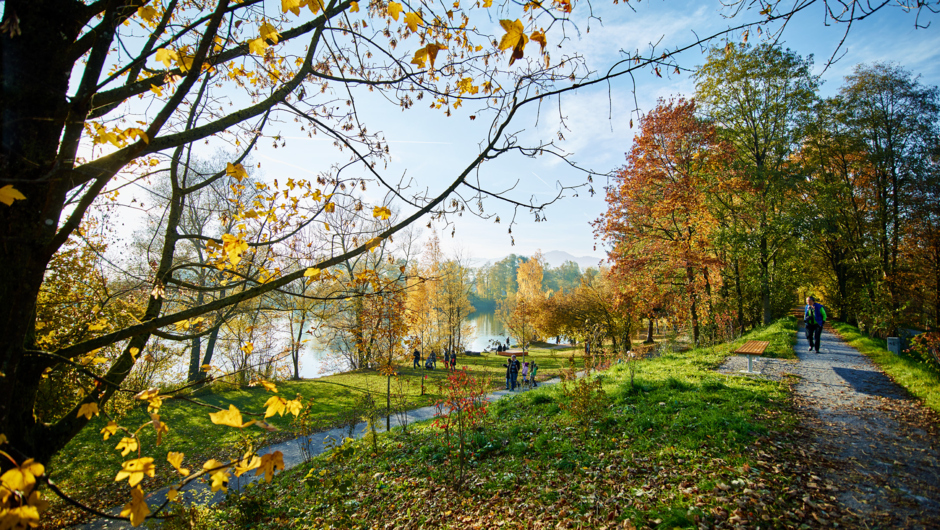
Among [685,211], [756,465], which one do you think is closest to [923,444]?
[756,465]

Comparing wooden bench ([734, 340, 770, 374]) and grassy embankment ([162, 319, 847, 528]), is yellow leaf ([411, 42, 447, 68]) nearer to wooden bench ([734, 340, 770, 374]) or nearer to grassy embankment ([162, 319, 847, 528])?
grassy embankment ([162, 319, 847, 528])

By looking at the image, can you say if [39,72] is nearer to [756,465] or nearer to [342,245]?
[342,245]

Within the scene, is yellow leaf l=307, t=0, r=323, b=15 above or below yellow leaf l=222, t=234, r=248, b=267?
above

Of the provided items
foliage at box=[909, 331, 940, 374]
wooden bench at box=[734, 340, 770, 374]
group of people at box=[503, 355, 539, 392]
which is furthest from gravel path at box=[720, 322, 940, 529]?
group of people at box=[503, 355, 539, 392]

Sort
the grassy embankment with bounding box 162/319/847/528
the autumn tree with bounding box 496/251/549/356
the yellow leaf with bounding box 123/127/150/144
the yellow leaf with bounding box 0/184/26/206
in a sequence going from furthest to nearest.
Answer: the autumn tree with bounding box 496/251/549/356 → the grassy embankment with bounding box 162/319/847/528 → the yellow leaf with bounding box 123/127/150/144 → the yellow leaf with bounding box 0/184/26/206

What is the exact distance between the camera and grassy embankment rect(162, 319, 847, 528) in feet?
11.5

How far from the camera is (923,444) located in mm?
4250

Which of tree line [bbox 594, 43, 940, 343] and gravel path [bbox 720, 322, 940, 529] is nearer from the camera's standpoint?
gravel path [bbox 720, 322, 940, 529]

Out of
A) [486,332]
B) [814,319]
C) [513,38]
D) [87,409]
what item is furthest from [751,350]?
[486,332]

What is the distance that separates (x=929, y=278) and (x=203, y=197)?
26.1 meters

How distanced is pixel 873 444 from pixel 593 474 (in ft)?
10.6

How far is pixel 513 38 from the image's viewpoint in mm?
1367

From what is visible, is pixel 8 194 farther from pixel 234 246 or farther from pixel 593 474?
pixel 593 474

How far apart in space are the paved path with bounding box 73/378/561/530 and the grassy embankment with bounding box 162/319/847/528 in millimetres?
630
